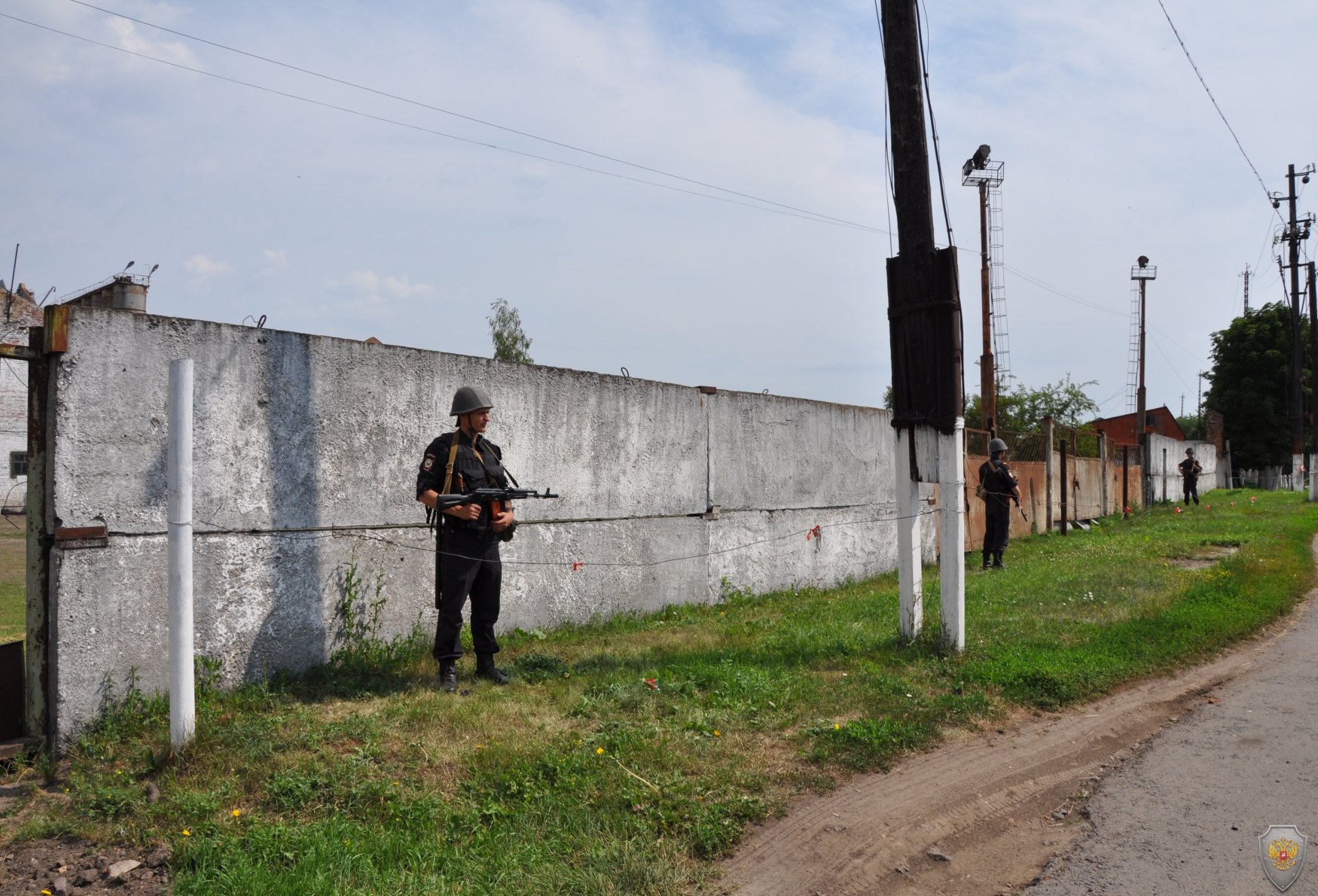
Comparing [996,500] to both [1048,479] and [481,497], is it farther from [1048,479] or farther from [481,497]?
[481,497]

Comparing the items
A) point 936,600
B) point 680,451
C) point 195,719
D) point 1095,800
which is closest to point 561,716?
point 195,719

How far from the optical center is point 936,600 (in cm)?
806

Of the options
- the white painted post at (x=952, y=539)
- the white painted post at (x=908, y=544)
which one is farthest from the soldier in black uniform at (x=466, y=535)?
the white painted post at (x=952, y=539)

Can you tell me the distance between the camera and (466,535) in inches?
211

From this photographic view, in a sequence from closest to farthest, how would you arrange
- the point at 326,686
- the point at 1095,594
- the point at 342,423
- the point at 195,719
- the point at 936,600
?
1. the point at 195,719
2. the point at 326,686
3. the point at 342,423
4. the point at 936,600
5. the point at 1095,594

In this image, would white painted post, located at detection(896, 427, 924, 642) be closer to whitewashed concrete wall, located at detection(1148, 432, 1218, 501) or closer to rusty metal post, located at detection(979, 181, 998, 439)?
rusty metal post, located at detection(979, 181, 998, 439)

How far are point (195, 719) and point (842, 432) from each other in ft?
25.5

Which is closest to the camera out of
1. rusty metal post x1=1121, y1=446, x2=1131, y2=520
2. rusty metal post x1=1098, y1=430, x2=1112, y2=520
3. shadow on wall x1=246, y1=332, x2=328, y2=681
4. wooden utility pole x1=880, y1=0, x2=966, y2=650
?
shadow on wall x1=246, y1=332, x2=328, y2=681

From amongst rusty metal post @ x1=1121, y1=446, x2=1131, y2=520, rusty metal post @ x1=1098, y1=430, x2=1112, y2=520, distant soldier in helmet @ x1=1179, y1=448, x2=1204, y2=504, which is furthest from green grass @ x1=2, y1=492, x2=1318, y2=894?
distant soldier in helmet @ x1=1179, y1=448, x2=1204, y2=504

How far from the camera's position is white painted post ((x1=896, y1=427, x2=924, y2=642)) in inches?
254

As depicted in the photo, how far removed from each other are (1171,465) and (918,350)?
104 feet

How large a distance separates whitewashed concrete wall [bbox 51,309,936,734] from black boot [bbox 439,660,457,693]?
73 centimetres

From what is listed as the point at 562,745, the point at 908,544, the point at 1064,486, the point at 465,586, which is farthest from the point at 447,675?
the point at 1064,486

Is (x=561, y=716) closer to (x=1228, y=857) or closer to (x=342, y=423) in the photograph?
(x=342, y=423)
